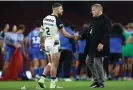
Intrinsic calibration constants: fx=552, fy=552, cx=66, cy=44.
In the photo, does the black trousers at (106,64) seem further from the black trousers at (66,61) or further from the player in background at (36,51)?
the player in background at (36,51)

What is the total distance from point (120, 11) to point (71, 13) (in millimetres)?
2294

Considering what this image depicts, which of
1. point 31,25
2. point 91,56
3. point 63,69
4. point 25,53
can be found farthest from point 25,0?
point 91,56

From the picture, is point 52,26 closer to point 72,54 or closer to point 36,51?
point 72,54

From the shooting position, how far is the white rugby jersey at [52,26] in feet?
45.7

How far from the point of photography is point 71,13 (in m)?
25.7

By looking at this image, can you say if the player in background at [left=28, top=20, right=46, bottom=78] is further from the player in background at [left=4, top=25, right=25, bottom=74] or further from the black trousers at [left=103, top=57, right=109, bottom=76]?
the black trousers at [left=103, top=57, right=109, bottom=76]

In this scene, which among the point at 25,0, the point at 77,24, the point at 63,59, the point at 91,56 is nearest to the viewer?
the point at 91,56

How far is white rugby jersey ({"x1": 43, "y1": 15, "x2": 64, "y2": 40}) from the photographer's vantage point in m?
13.9

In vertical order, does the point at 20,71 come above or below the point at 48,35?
below

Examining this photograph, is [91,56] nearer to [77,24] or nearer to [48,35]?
[48,35]

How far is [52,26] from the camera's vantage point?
13945 mm

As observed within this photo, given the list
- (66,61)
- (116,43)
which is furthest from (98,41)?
(116,43)

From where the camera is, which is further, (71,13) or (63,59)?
(71,13)

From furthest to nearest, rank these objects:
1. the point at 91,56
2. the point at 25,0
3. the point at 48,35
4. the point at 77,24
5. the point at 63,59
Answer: the point at 77,24
the point at 25,0
the point at 63,59
the point at 91,56
the point at 48,35
